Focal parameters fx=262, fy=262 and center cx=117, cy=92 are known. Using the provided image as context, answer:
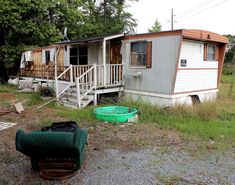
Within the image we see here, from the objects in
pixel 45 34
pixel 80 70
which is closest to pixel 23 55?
pixel 45 34

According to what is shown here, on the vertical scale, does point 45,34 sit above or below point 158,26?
below

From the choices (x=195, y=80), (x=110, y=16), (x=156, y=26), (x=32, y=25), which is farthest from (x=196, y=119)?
(x=156, y=26)

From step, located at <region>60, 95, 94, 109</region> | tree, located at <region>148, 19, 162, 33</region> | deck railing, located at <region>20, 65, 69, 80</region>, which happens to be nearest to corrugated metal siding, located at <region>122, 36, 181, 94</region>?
step, located at <region>60, 95, 94, 109</region>

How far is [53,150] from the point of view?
3834 mm

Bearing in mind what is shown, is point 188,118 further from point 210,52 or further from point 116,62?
point 116,62

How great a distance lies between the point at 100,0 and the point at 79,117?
23.0 m

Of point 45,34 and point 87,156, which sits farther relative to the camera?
point 45,34

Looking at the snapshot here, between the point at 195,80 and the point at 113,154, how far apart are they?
649 cm

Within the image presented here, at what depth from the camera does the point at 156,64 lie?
384 inches

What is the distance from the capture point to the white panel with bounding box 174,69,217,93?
9.68 m

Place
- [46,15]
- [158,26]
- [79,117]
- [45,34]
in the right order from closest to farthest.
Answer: [79,117] < [45,34] < [46,15] < [158,26]

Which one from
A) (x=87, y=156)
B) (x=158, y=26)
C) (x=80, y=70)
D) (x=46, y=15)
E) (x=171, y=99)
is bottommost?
(x=87, y=156)

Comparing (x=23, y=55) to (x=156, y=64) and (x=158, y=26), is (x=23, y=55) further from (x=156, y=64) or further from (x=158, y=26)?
(x=158, y=26)

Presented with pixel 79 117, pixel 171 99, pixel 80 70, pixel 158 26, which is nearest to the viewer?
pixel 79 117
